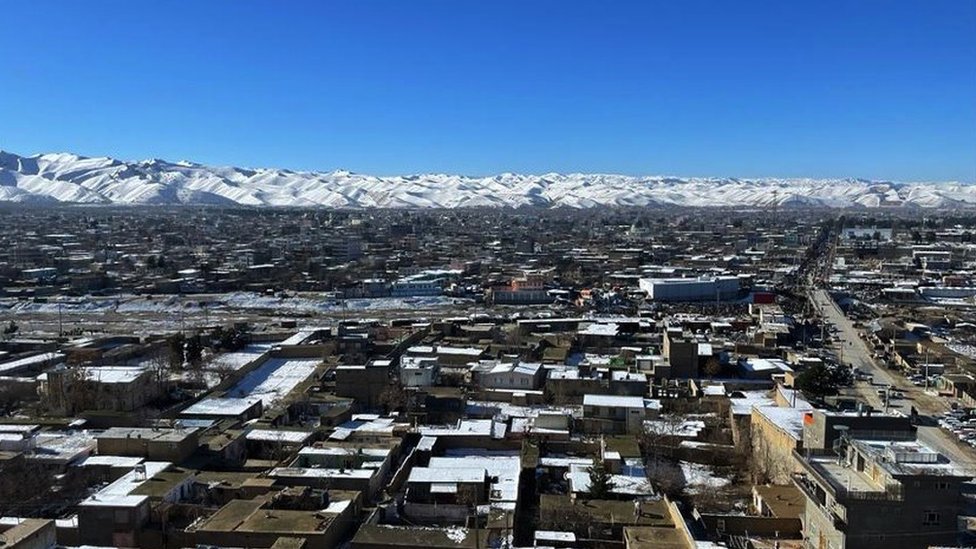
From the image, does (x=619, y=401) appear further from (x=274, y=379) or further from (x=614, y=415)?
(x=274, y=379)

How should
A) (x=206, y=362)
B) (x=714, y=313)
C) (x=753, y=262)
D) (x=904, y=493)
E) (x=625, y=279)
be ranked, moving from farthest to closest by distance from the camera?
(x=753, y=262) → (x=625, y=279) → (x=714, y=313) → (x=206, y=362) → (x=904, y=493)

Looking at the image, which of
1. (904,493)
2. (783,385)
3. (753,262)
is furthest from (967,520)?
(753,262)

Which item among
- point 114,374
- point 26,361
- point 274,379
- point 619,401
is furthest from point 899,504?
point 26,361

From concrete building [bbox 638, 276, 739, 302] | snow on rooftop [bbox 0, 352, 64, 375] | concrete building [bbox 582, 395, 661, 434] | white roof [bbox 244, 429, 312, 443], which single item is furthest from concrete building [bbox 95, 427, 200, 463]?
concrete building [bbox 638, 276, 739, 302]

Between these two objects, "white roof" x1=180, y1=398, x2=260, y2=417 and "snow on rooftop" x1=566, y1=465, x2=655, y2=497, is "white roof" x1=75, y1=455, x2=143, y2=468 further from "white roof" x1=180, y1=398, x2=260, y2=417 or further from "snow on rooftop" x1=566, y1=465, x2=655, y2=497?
"snow on rooftop" x1=566, y1=465, x2=655, y2=497

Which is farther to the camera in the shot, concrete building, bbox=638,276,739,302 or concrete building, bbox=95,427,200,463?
concrete building, bbox=638,276,739,302

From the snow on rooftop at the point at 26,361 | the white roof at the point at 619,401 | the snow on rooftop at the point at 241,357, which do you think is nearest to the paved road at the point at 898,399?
the white roof at the point at 619,401

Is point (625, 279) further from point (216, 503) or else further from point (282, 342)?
point (216, 503)
